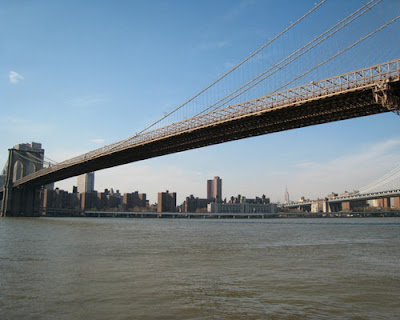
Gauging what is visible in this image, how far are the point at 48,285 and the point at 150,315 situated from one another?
10.8ft

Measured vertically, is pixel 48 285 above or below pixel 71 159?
below

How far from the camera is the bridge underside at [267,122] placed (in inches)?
1084

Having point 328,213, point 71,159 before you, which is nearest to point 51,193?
point 71,159

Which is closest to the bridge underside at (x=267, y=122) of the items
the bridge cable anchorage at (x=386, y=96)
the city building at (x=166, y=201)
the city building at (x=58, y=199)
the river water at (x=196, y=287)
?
the bridge cable anchorage at (x=386, y=96)

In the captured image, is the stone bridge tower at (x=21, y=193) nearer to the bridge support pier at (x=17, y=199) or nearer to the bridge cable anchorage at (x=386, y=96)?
the bridge support pier at (x=17, y=199)

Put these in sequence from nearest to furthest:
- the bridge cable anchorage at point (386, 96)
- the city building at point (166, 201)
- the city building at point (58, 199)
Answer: the bridge cable anchorage at point (386, 96)
the city building at point (58, 199)
the city building at point (166, 201)

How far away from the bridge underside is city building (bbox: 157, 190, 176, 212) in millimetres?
120143

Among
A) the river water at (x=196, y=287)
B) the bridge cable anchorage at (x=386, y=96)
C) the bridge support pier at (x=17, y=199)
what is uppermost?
the bridge cable anchorage at (x=386, y=96)

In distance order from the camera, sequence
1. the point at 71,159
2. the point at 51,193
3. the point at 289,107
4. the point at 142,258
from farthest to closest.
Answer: the point at 51,193 → the point at 71,159 → the point at 289,107 → the point at 142,258

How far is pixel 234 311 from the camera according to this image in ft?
20.4

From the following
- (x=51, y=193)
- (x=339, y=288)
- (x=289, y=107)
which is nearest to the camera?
(x=339, y=288)

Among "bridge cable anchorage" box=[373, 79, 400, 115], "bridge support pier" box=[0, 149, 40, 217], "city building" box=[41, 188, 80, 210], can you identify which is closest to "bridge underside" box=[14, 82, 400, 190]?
"bridge cable anchorage" box=[373, 79, 400, 115]

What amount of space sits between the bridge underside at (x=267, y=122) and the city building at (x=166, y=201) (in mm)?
120143

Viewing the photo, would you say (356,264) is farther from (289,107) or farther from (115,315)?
(289,107)
